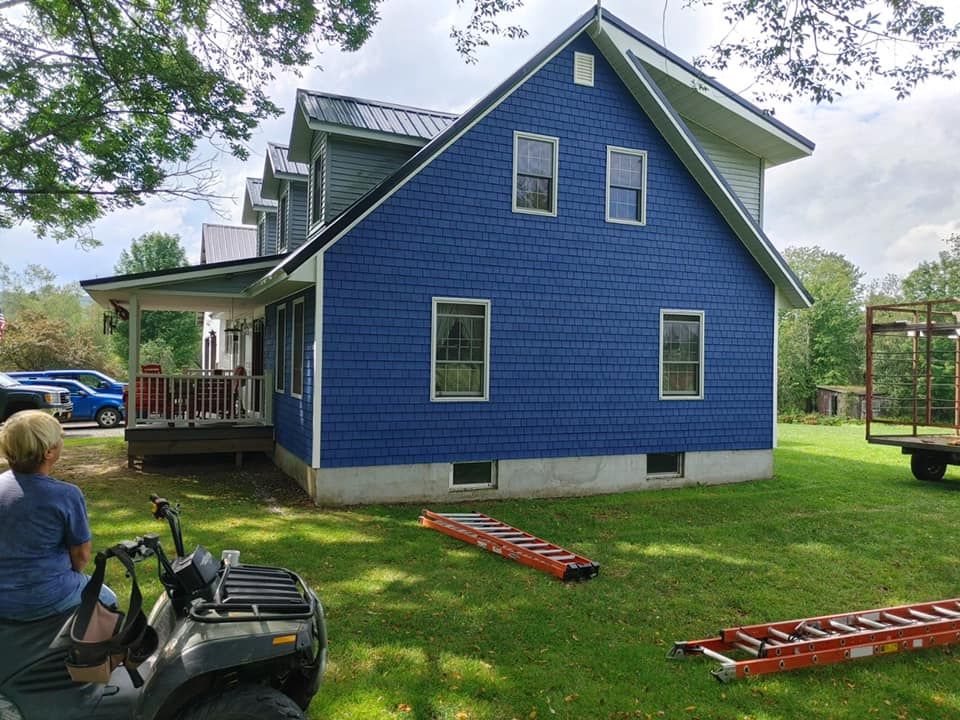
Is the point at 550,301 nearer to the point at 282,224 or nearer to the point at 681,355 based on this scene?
the point at 681,355

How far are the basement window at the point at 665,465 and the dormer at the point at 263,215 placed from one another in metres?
11.5

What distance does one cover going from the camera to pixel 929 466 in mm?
13414

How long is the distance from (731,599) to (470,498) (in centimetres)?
515

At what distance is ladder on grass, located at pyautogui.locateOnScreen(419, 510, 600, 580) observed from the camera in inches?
269

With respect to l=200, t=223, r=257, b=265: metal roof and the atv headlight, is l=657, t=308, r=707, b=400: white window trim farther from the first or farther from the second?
l=200, t=223, r=257, b=265: metal roof

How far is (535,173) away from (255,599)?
9382 mm

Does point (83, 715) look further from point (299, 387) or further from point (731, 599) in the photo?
point (299, 387)

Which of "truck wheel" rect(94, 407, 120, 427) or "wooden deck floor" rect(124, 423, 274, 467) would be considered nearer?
"wooden deck floor" rect(124, 423, 274, 467)

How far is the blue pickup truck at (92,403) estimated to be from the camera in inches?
827

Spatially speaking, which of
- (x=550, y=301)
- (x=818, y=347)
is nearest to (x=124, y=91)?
(x=550, y=301)

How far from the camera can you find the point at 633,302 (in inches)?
465

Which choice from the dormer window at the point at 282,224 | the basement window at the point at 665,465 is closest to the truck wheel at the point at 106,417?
the dormer window at the point at 282,224

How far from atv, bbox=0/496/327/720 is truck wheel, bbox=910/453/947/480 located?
14.4 meters

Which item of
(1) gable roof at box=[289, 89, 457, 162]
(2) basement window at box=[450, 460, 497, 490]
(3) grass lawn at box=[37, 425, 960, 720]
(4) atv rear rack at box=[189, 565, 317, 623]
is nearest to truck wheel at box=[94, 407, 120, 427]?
(3) grass lawn at box=[37, 425, 960, 720]
